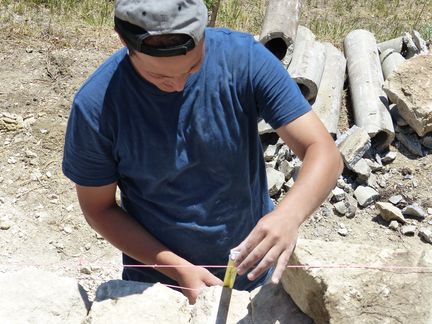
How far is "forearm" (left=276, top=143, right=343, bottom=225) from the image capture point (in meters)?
2.11

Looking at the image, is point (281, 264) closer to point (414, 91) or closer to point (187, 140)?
point (187, 140)

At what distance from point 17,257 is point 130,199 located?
2.73m

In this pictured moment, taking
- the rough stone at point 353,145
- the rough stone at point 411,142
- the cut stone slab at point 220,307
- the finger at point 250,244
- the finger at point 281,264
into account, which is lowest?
the rough stone at point 411,142

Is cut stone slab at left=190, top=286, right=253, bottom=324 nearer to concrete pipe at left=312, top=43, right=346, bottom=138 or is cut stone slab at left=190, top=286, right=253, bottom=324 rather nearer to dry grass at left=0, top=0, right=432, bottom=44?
concrete pipe at left=312, top=43, right=346, bottom=138

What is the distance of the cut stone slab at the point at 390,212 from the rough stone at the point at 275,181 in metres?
0.85

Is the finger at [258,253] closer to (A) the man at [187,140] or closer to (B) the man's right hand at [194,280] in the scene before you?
(A) the man at [187,140]

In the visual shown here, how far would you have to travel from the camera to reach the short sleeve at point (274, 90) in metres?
2.26

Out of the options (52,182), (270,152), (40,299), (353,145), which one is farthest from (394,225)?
(40,299)

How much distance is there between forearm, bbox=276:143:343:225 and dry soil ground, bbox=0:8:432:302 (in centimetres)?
269

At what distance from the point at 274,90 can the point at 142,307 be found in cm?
86

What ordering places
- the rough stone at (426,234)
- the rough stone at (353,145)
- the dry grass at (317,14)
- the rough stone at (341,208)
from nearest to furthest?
1. the rough stone at (426,234)
2. the rough stone at (341,208)
3. the rough stone at (353,145)
4. the dry grass at (317,14)

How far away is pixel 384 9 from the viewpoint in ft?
31.8

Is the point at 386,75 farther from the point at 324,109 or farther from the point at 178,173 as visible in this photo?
the point at 178,173

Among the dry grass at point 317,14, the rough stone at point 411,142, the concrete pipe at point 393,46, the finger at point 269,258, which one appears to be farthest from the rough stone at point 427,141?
the finger at point 269,258
